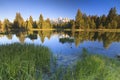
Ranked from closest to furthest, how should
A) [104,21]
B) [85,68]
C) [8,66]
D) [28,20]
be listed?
[8,66] < [85,68] < [104,21] < [28,20]

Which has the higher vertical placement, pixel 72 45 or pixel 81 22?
pixel 81 22

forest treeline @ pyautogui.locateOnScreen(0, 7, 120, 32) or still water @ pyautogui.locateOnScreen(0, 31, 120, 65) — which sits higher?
forest treeline @ pyautogui.locateOnScreen(0, 7, 120, 32)

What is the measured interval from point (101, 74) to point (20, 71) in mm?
2378

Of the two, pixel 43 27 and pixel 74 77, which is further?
pixel 43 27

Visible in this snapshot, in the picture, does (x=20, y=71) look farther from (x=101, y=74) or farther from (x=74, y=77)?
(x=101, y=74)

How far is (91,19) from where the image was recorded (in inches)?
2055

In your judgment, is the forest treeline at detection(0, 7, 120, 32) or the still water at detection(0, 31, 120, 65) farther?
the forest treeline at detection(0, 7, 120, 32)

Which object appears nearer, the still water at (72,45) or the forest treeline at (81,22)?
the still water at (72,45)

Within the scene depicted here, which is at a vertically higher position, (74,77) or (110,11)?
(110,11)

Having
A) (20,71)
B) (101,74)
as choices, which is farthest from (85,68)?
(20,71)

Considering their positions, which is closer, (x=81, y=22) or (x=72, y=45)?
(x=72, y=45)

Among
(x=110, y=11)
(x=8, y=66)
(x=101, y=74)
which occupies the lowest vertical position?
(x=101, y=74)

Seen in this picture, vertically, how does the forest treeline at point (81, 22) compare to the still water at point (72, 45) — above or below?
above

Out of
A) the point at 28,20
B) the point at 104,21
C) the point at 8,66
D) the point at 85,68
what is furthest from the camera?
the point at 28,20
